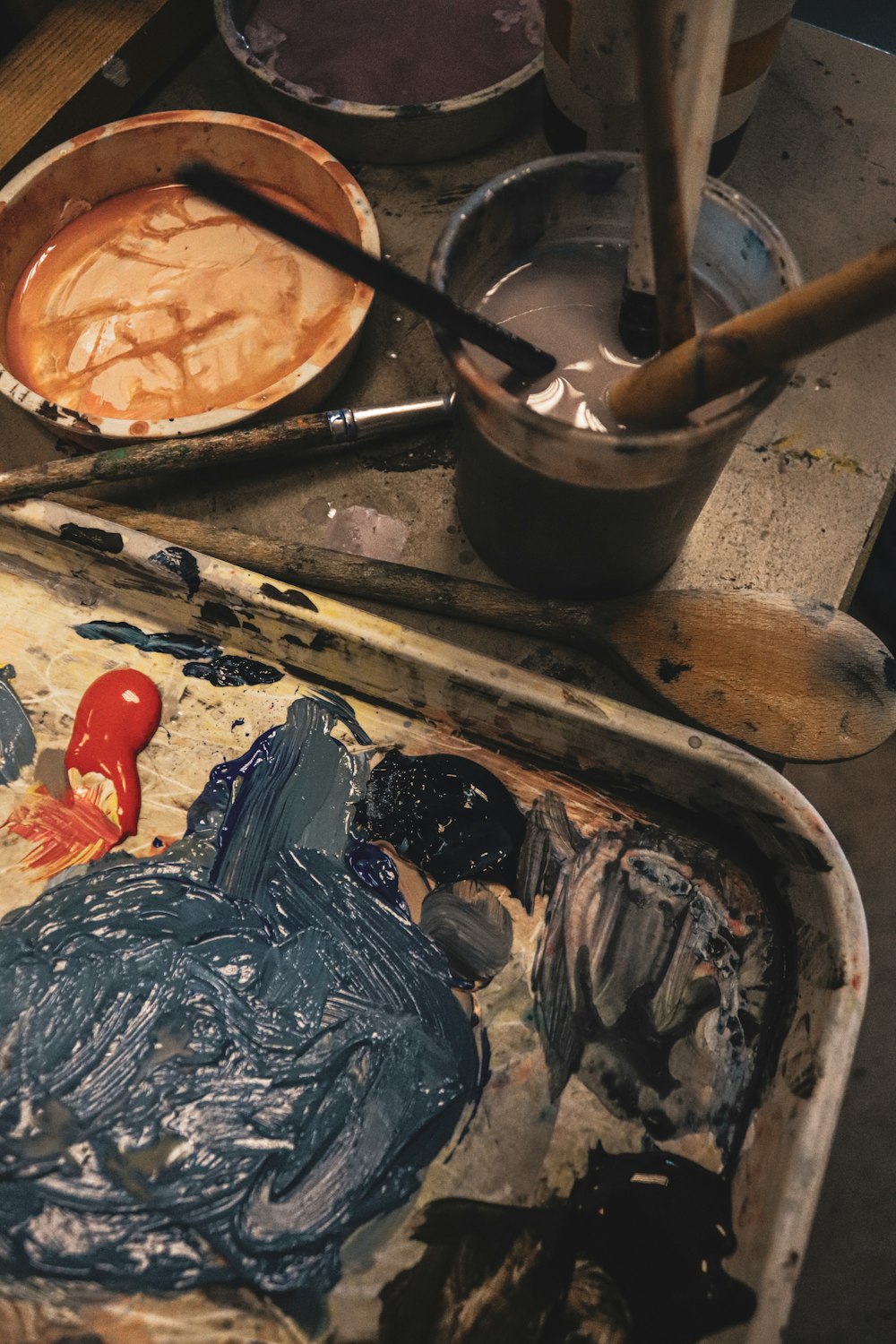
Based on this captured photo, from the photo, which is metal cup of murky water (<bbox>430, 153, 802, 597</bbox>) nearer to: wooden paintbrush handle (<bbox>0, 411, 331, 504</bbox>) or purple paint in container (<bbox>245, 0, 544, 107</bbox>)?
wooden paintbrush handle (<bbox>0, 411, 331, 504</bbox>)

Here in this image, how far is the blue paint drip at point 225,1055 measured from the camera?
0.76 m

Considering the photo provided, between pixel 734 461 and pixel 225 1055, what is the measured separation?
0.82 meters

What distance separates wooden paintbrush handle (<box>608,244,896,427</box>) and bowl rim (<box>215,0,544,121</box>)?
64cm

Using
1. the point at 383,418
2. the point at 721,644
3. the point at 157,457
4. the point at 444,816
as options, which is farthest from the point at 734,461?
the point at 157,457

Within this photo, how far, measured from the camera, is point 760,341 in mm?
586

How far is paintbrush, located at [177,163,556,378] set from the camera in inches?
21.8

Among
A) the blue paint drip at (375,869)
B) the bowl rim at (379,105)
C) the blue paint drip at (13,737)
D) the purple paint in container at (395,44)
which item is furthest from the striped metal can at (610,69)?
the blue paint drip at (13,737)

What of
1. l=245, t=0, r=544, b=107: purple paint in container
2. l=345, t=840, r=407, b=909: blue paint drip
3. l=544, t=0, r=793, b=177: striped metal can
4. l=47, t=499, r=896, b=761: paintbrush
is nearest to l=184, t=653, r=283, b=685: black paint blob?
l=47, t=499, r=896, b=761: paintbrush

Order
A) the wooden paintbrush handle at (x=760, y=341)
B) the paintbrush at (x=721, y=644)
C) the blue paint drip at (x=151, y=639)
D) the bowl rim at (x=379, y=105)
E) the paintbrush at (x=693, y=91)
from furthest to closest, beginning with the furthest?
the bowl rim at (x=379, y=105), the blue paint drip at (x=151, y=639), the paintbrush at (x=721, y=644), the paintbrush at (x=693, y=91), the wooden paintbrush handle at (x=760, y=341)

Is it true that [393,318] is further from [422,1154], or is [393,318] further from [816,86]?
[422,1154]

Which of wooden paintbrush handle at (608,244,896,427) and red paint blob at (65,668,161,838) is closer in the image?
wooden paintbrush handle at (608,244,896,427)

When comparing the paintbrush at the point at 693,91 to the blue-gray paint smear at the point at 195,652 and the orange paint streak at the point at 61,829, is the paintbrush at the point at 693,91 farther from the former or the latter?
the orange paint streak at the point at 61,829

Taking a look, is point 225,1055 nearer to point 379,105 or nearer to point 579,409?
point 579,409

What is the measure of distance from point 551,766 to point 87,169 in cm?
93
